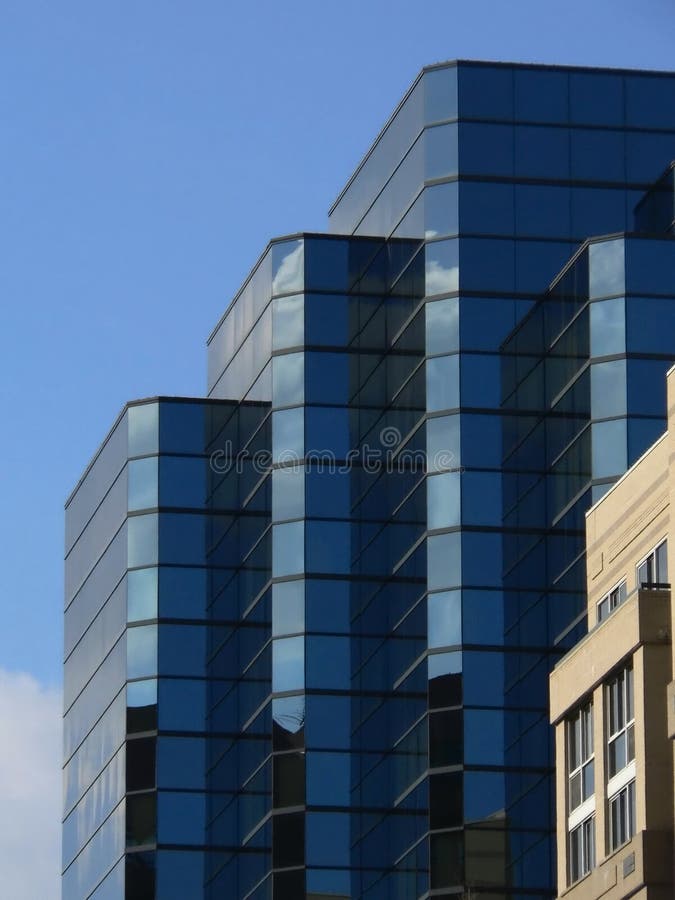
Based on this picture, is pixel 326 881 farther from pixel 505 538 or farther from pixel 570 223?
pixel 570 223

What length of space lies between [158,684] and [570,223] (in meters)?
19.5

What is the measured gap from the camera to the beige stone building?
5169 cm

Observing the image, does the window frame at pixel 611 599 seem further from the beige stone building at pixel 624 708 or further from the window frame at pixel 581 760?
the window frame at pixel 581 760

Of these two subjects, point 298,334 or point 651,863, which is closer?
point 651,863

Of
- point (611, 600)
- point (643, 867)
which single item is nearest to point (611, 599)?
point (611, 600)

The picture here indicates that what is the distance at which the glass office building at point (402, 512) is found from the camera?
7894 cm

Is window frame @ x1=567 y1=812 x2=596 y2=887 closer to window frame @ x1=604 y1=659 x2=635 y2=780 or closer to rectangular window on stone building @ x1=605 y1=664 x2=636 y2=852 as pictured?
rectangular window on stone building @ x1=605 y1=664 x2=636 y2=852

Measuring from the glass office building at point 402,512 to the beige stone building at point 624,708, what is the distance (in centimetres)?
1883

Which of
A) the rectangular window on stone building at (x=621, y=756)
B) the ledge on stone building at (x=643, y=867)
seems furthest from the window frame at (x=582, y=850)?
the ledge on stone building at (x=643, y=867)

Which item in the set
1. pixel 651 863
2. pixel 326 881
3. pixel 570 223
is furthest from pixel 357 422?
pixel 651 863

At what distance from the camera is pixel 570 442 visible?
Result: 8044cm

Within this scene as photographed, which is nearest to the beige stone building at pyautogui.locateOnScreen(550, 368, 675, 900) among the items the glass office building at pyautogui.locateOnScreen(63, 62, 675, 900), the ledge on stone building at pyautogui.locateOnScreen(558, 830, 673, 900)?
the ledge on stone building at pyautogui.locateOnScreen(558, 830, 673, 900)

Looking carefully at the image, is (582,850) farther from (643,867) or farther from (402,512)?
(402,512)

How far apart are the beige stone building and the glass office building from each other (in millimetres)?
18829
